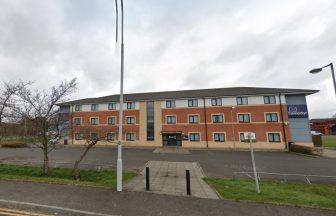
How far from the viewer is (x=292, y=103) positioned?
115 feet

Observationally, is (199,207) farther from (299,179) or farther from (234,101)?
(234,101)

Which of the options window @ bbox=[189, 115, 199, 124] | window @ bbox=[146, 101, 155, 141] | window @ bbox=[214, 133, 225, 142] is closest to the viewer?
window @ bbox=[214, 133, 225, 142]

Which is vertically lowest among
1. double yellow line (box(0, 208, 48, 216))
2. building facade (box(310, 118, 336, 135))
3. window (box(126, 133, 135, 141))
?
double yellow line (box(0, 208, 48, 216))

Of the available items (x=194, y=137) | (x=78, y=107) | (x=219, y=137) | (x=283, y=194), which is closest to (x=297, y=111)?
(x=219, y=137)

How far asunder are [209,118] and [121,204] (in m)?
31.9

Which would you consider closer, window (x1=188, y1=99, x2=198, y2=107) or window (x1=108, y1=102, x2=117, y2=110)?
window (x1=188, y1=99, x2=198, y2=107)

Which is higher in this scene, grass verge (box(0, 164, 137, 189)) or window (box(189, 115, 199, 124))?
window (box(189, 115, 199, 124))

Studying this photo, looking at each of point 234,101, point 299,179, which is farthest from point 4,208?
point 234,101

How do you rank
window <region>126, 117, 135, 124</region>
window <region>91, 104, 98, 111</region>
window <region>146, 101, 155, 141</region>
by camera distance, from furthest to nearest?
window <region>91, 104, 98, 111</region>
window <region>126, 117, 135, 124</region>
window <region>146, 101, 155, 141</region>

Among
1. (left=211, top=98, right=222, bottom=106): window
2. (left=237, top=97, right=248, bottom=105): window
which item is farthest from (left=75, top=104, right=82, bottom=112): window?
(left=237, top=97, right=248, bottom=105): window

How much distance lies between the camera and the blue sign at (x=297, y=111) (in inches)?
1357

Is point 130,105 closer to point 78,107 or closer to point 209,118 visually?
point 78,107

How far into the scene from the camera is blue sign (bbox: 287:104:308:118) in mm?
34469

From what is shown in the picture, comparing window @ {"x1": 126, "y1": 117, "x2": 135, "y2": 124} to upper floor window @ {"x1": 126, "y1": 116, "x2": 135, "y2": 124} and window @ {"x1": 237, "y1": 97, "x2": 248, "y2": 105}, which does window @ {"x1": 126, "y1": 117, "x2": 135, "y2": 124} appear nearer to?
upper floor window @ {"x1": 126, "y1": 116, "x2": 135, "y2": 124}
